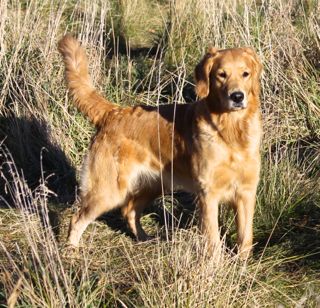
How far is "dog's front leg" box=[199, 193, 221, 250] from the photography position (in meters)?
4.63

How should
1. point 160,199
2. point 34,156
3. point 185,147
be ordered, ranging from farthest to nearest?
1. point 34,156
2. point 160,199
3. point 185,147

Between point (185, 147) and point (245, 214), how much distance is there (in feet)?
2.01

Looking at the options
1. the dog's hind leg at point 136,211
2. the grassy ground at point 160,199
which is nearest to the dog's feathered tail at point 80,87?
the grassy ground at point 160,199

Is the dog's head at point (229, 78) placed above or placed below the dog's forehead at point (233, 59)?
below

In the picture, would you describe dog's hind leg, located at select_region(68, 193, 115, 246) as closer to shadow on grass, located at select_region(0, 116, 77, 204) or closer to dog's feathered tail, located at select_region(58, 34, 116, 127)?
dog's feathered tail, located at select_region(58, 34, 116, 127)

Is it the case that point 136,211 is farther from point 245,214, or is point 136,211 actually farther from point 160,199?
point 245,214

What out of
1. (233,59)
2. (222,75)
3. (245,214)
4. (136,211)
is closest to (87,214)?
(136,211)

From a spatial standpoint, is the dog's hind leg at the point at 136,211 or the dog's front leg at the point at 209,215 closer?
the dog's front leg at the point at 209,215

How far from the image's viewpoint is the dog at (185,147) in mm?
4633

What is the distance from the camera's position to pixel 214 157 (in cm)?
465

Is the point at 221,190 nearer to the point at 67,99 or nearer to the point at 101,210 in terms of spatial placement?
the point at 101,210

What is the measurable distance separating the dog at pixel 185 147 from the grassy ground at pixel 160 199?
25cm

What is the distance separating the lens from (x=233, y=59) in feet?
15.0

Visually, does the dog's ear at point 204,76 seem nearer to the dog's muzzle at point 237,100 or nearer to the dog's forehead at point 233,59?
the dog's forehead at point 233,59
